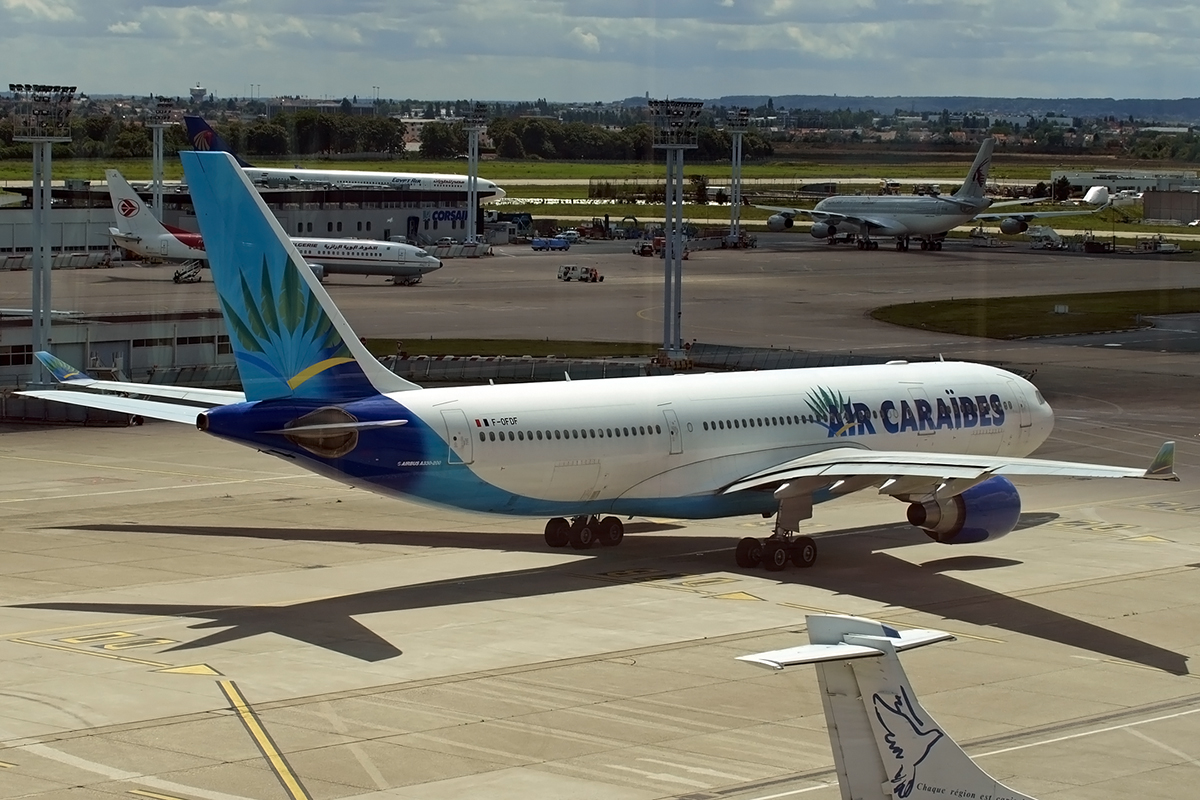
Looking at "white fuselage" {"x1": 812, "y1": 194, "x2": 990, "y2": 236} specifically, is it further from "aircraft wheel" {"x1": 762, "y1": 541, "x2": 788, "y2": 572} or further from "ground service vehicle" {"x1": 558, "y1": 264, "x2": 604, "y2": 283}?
"aircraft wheel" {"x1": 762, "y1": 541, "x2": 788, "y2": 572}

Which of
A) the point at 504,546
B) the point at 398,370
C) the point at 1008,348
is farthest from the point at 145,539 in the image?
the point at 1008,348

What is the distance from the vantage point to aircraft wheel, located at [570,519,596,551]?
43.0m

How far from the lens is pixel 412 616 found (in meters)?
35.4

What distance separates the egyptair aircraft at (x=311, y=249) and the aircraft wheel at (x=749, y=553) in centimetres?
5788

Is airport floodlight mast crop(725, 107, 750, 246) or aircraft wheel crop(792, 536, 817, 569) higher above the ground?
airport floodlight mast crop(725, 107, 750, 246)

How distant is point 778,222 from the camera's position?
161m

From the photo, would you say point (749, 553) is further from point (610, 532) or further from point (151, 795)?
point (151, 795)

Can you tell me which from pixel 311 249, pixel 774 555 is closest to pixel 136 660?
pixel 774 555

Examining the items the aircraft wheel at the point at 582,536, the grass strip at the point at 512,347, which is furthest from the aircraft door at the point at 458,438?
the grass strip at the point at 512,347

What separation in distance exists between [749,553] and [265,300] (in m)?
13.1

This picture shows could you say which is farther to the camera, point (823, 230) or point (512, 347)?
point (823, 230)

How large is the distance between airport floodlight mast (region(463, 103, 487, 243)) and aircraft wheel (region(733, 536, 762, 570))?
77.6 m

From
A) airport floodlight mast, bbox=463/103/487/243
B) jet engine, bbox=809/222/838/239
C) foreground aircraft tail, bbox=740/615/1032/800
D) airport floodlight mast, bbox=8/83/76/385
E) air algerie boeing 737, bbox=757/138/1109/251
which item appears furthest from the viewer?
jet engine, bbox=809/222/838/239

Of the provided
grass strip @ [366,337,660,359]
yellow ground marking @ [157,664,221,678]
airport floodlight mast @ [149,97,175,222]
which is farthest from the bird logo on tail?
grass strip @ [366,337,660,359]
